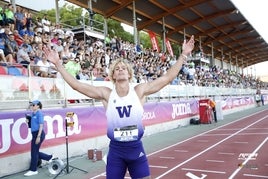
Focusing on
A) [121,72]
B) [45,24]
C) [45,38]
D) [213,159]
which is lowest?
[213,159]

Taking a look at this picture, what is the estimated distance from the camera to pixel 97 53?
1789 cm

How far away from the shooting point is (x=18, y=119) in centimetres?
990

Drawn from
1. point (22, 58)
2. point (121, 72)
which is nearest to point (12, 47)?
point (22, 58)

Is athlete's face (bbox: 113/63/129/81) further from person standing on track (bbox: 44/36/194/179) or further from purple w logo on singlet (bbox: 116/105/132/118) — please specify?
purple w logo on singlet (bbox: 116/105/132/118)

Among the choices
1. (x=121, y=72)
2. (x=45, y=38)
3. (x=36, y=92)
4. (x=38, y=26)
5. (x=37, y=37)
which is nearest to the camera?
(x=121, y=72)

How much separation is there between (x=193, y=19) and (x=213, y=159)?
2907cm

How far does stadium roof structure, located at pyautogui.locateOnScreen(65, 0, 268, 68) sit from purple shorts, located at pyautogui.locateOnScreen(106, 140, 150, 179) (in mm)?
21621

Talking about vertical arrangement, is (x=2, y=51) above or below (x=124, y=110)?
above

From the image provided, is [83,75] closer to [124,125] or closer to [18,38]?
[18,38]

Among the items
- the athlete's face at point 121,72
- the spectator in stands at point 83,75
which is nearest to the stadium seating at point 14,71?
the spectator in stands at point 83,75

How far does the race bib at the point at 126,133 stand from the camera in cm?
384

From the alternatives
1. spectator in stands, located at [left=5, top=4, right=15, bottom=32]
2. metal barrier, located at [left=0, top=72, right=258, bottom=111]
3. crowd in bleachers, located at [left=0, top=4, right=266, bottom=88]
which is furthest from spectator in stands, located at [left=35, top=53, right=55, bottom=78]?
spectator in stands, located at [left=5, top=4, right=15, bottom=32]

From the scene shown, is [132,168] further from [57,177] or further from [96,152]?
[96,152]

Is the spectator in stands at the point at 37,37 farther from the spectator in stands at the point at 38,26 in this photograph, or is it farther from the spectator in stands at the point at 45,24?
the spectator in stands at the point at 45,24
